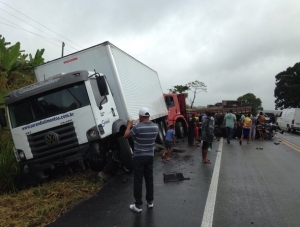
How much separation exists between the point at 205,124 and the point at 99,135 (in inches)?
157

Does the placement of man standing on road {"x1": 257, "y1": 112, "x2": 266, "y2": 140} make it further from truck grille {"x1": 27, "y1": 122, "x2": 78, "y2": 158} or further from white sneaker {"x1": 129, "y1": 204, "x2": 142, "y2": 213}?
white sneaker {"x1": 129, "y1": 204, "x2": 142, "y2": 213}

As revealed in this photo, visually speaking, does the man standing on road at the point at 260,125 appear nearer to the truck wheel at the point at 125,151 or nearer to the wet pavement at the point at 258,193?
the wet pavement at the point at 258,193

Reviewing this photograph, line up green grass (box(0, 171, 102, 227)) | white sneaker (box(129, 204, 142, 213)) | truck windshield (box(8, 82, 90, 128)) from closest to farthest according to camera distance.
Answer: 1. green grass (box(0, 171, 102, 227))
2. white sneaker (box(129, 204, 142, 213))
3. truck windshield (box(8, 82, 90, 128))

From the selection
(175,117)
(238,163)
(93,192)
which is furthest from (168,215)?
(175,117)

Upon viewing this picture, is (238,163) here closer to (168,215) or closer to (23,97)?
(168,215)

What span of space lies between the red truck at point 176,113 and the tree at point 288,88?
36.7 m

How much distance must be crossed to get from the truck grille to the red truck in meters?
9.14

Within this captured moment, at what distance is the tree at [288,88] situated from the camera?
1815 inches

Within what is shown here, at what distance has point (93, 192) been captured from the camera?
18.7 feet

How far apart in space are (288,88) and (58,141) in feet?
163

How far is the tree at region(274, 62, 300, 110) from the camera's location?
1815 inches

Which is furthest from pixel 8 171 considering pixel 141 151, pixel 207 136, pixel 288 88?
pixel 288 88

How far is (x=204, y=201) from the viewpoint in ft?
16.3

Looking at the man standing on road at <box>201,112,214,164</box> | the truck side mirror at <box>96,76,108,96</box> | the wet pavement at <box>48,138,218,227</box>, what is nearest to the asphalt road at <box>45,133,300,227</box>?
the wet pavement at <box>48,138,218,227</box>
